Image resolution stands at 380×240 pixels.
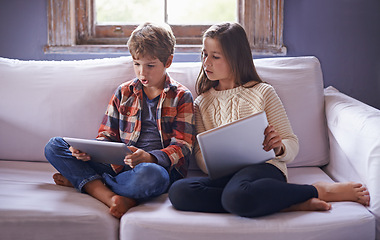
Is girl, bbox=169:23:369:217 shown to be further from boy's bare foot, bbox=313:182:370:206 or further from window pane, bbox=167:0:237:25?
window pane, bbox=167:0:237:25

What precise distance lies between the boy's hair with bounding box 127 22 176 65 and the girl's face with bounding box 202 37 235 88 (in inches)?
5.7

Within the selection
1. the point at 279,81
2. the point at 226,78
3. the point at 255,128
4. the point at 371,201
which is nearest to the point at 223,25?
the point at 226,78

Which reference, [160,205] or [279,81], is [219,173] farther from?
[279,81]

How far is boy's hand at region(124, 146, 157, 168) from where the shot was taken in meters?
1.38

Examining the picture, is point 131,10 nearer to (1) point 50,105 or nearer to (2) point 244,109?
(1) point 50,105

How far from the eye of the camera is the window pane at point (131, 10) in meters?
2.35

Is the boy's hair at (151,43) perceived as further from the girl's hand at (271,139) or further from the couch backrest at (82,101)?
the girl's hand at (271,139)

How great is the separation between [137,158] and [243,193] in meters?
0.37

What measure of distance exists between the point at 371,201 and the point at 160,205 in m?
0.65

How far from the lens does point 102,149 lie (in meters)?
1.34

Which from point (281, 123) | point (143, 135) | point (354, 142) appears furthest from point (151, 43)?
point (354, 142)

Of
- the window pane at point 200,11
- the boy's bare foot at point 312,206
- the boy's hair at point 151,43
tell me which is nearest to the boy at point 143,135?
the boy's hair at point 151,43

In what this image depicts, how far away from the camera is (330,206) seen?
129 cm

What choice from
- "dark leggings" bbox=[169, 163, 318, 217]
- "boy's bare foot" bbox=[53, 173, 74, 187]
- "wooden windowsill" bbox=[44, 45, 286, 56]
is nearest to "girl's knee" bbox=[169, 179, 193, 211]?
"dark leggings" bbox=[169, 163, 318, 217]
